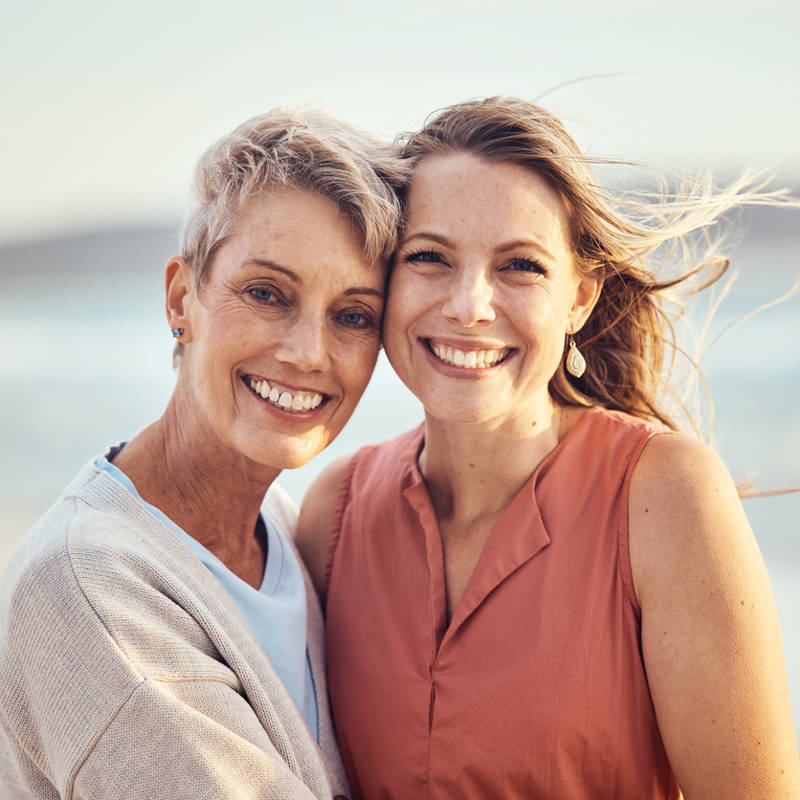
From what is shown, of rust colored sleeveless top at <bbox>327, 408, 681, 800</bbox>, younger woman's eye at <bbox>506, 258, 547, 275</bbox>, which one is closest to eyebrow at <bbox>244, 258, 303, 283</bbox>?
younger woman's eye at <bbox>506, 258, 547, 275</bbox>

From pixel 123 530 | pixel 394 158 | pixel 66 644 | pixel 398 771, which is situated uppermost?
pixel 394 158

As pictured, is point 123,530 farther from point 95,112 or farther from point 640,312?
point 95,112

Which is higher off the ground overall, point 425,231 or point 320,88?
point 320,88

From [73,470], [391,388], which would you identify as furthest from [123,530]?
[391,388]

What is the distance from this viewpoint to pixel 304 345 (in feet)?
6.89

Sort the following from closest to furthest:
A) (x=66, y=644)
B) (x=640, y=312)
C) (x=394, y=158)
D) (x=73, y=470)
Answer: (x=66, y=644), (x=394, y=158), (x=640, y=312), (x=73, y=470)

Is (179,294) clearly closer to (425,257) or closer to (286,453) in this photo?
(286,453)

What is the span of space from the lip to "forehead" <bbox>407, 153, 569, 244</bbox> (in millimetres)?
244

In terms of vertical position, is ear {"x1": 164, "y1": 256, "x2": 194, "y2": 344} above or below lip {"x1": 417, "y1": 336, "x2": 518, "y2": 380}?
above

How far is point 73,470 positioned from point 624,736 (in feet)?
21.4

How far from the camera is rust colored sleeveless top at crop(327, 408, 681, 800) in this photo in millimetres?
1978

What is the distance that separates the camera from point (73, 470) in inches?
304

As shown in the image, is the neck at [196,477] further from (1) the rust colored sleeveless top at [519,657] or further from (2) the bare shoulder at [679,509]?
(2) the bare shoulder at [679,509]

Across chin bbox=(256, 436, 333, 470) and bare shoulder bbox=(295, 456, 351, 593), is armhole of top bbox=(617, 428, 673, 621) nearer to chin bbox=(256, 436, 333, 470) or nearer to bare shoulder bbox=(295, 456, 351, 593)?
chin bbox=(256, 436, 333, 470)
